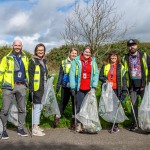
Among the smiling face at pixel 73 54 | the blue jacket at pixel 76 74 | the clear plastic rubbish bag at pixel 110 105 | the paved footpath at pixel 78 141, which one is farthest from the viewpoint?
the smiling face at pixel 73 54

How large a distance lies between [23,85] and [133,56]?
95.2 inches

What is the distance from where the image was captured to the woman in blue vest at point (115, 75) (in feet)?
22.2

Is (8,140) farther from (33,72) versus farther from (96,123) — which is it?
(96,123)

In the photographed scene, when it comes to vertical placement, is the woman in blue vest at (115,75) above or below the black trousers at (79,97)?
above

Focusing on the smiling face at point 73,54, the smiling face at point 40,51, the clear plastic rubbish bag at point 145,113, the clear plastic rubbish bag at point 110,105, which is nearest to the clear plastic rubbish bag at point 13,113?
the smiling face at point 40,51

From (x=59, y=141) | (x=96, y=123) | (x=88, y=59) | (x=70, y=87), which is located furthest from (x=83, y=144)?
(x=88, y=59)

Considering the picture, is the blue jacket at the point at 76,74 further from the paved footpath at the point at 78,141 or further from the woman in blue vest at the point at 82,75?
the paved footpath at the point at 78,141

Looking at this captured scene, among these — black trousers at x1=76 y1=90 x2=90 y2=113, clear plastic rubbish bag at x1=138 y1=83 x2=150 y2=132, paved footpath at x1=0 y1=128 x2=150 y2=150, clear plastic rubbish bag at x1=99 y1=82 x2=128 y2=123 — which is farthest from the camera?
clear plastic rubbish bag at x1=99 y1=82 x2=128 y2=123

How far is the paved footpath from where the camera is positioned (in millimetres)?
5578

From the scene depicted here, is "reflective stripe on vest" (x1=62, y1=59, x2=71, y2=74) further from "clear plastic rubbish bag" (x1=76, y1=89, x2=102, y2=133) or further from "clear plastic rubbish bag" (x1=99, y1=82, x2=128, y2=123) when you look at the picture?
"clear plastic rubbish bag" (x1=99, y1=82, x2=128, y2=123)

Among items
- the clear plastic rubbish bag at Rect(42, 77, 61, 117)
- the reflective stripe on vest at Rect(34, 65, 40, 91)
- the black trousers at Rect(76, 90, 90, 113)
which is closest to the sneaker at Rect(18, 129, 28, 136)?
the clear plastic rubbish bag at Rect(42, 77, 61, 117)

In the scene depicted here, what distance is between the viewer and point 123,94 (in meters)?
6.88

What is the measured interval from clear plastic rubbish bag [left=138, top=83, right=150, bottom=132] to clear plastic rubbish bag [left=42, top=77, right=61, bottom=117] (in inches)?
70.8

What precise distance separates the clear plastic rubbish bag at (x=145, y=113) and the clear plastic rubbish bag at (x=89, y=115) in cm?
88
